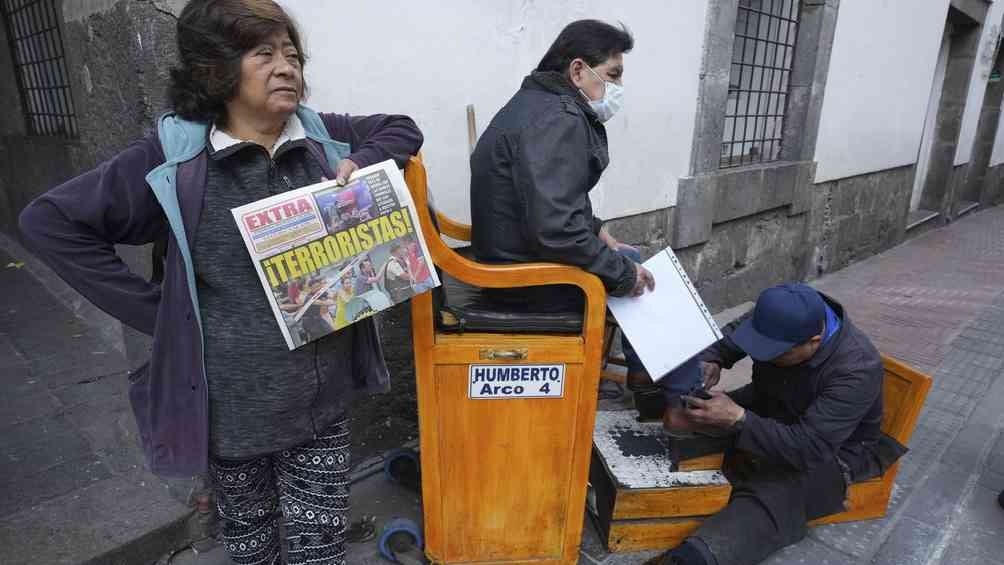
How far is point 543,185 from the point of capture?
180 centimetres

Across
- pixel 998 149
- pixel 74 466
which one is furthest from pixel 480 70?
pixel 998 149

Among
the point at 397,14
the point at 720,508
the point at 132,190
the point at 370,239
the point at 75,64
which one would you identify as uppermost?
the point at 397,14

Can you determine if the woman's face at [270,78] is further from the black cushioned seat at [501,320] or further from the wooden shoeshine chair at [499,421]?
the black cushioned seat at [501,320]

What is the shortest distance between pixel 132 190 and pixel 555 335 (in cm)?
119

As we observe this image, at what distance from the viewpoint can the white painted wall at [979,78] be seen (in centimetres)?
888

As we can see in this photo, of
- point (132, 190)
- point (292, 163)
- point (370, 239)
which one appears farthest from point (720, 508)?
point (132, 190)

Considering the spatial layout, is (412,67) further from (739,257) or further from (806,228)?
(806,228)

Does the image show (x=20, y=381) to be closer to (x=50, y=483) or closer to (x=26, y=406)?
(x=26, y=406)

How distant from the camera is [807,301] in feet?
6.97

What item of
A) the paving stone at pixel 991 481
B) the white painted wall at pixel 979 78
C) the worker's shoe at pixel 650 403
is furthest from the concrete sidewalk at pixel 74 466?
the white painted wall at pixel 979 78

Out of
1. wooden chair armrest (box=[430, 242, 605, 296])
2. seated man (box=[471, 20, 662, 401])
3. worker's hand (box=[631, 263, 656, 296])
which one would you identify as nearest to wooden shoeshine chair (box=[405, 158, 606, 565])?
wooden chair armrest (box=[430, 242, 605, 296])

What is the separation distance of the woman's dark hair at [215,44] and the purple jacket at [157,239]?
0.21 ft

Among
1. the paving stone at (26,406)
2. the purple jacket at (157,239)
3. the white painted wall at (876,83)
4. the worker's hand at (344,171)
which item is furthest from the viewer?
the white painted wall at (876,83)

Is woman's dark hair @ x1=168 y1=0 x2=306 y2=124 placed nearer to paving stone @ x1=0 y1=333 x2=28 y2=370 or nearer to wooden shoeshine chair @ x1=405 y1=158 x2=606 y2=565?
wooden shoeshine chair @ x1=405 y1=158 x2=606 y2=565
